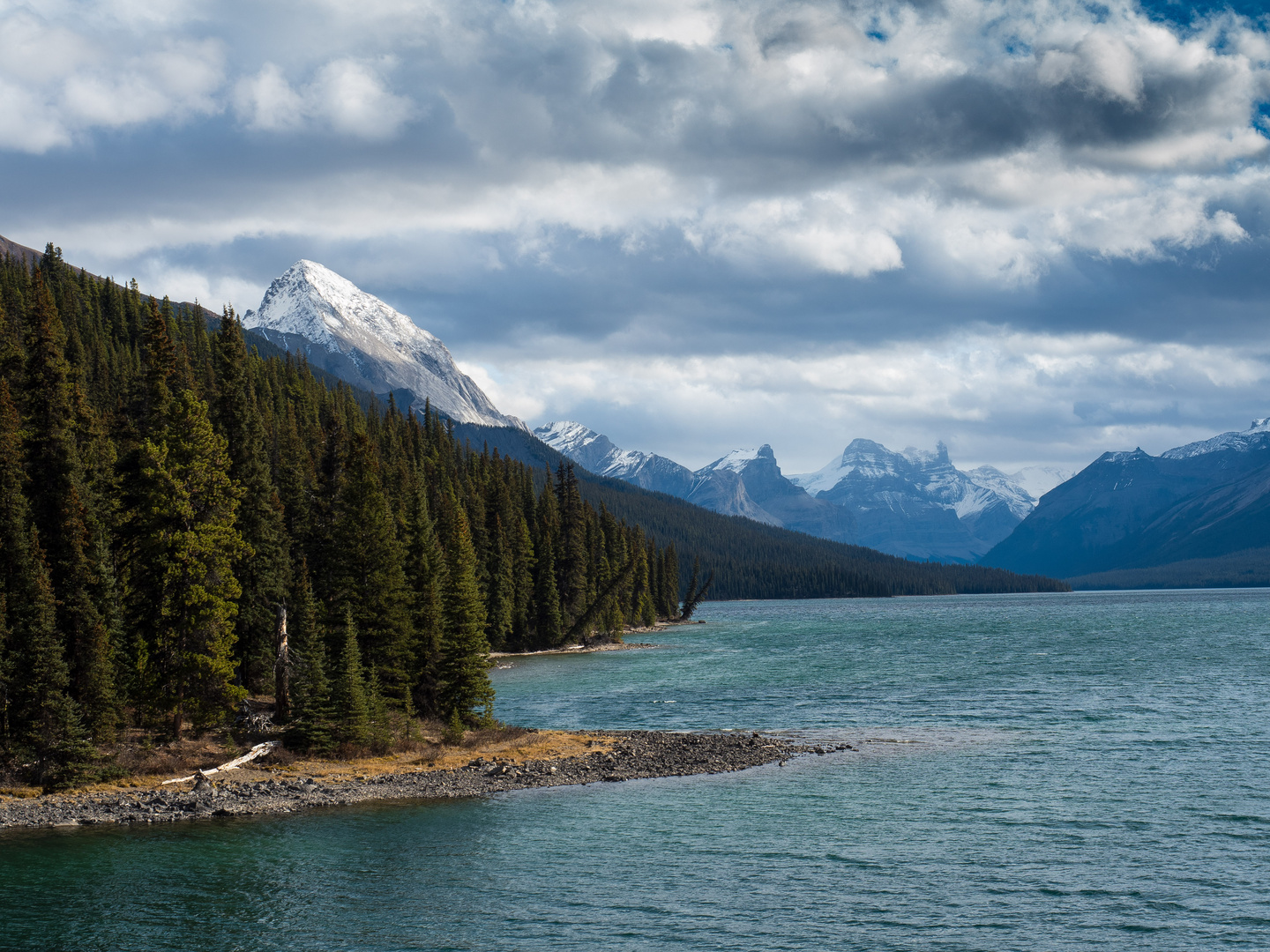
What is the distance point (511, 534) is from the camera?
132 m

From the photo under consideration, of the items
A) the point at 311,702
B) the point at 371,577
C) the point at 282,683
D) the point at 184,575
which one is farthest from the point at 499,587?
the point at 184,575

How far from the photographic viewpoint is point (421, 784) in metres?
45.2

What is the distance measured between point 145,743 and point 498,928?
27.2 metres

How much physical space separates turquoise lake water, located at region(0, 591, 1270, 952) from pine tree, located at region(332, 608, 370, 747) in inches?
358

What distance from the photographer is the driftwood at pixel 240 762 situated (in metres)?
44.0

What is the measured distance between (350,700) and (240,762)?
5.90 metres

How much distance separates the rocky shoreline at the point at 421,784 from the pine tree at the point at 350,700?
4340 millimetres

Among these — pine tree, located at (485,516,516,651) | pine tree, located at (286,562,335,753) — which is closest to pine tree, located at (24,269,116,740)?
pine tree, located at (286,562,335,753)

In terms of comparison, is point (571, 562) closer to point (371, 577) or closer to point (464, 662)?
point (464, 662)

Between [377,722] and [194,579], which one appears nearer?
[194,579]

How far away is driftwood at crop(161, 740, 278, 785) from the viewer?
44.0m

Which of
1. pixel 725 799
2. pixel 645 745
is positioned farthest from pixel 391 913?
pixel 645 745

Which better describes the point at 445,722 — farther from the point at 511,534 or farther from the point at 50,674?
the point at 511,534

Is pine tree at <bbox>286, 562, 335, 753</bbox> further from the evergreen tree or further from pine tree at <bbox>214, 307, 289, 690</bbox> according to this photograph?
the evergreen tree
